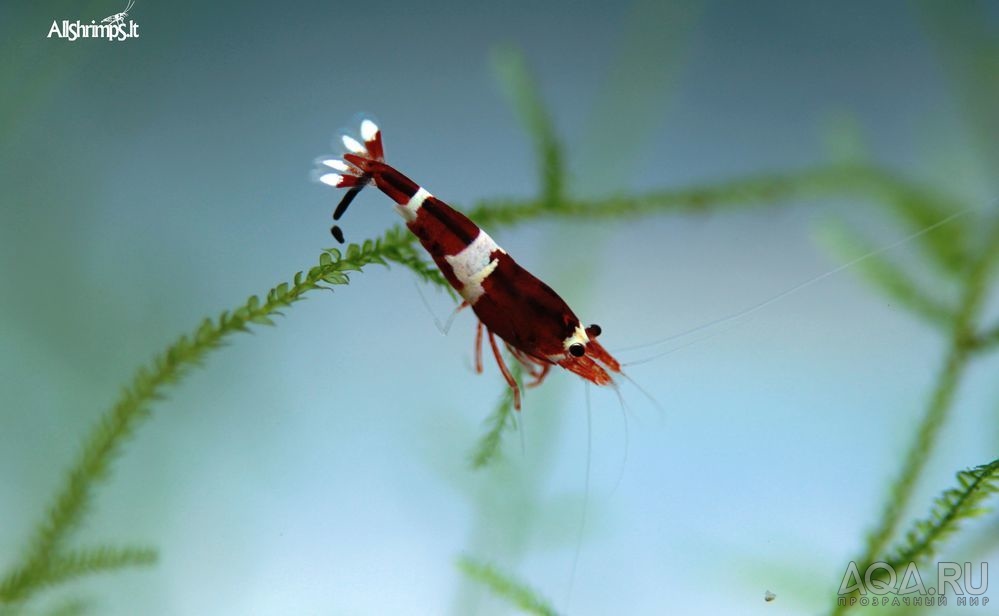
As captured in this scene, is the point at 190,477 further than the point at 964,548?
Yes

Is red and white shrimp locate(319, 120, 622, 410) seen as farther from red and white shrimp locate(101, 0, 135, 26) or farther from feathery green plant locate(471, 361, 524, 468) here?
red and white shrimp locate(101, 0, 135, 26)

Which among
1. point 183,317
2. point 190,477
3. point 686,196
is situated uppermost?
point 686,196

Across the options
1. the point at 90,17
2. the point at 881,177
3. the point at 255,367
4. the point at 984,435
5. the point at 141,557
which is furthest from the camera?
the point at 90,17

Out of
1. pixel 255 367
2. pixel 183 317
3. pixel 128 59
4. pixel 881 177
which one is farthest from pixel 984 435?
pixel 128 59

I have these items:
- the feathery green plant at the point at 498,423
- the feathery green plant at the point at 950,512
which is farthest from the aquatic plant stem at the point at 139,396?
the feathery green plant at the point at 950,512

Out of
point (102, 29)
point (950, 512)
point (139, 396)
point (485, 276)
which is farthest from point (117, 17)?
point (950, 512)

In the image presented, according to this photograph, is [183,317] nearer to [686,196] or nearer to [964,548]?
[686,196]

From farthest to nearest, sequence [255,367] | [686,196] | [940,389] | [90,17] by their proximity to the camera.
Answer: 1. [90,17]
2. [255,367]
3. [686,196]
4. [940,389]
